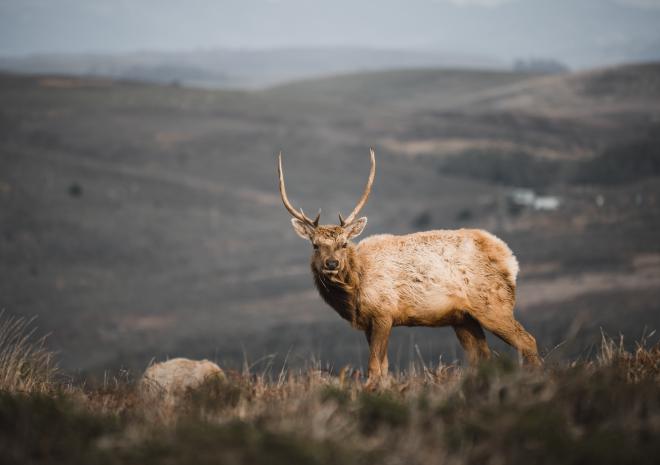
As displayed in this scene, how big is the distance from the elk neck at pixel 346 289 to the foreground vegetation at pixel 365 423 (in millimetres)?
1996

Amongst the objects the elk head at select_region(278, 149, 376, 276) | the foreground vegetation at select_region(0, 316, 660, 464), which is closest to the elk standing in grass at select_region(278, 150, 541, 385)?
the elk head at select_region(278, 149, 376, 276)

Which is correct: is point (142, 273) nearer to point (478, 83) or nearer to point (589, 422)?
point (589, 422)

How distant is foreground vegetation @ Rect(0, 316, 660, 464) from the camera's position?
191 inches

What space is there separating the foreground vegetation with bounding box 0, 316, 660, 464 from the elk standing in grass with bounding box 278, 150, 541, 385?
1.90m

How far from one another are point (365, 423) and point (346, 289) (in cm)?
313

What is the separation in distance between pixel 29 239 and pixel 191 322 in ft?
44.1

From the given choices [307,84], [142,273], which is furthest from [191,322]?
[307,84]

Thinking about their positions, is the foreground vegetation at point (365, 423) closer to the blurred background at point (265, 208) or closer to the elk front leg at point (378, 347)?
the elk front leg at point (378, 347)

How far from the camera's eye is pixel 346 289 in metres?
8.58

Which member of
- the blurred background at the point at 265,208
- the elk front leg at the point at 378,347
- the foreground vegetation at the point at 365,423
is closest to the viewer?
the foreground vegetation at the point at 365,423

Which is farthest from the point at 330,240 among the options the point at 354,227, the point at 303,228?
the point at 303,228

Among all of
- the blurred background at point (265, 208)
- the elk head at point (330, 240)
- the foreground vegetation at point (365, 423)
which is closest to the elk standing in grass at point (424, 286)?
the elk head at point (330, 240)

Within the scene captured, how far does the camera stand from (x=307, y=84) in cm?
16375

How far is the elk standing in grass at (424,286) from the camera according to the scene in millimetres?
8539
